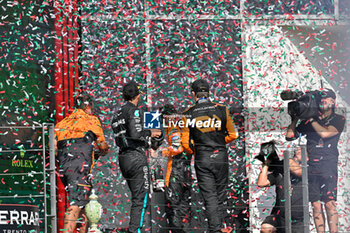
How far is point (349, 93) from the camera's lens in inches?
423

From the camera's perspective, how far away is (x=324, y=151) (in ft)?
27.9

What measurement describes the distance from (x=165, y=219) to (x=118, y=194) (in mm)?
1345

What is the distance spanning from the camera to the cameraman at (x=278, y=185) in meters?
7.71

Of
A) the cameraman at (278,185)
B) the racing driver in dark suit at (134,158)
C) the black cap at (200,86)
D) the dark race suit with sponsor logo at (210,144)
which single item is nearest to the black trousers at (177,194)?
the dark race suit with sponsor logo at (210,144)

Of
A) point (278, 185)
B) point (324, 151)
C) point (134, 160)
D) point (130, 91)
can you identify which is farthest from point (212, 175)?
point (324, 151)

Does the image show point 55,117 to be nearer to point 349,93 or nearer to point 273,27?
point 273,27

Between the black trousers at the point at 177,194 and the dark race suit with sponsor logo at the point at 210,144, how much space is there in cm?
48

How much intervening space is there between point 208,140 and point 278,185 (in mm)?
762

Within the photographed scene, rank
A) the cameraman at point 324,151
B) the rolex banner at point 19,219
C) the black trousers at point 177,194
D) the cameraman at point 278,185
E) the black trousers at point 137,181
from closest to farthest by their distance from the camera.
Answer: the rolex banner at point 19,219, the cameraman at point 278,185, the black trousers at point 137,181, the cameraman at point 324,151, the black trousers at point 177,194

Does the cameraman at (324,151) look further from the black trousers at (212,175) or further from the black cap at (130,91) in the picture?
the black cap at (130,91)

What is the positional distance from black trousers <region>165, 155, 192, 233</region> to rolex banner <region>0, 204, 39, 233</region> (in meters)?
1.76

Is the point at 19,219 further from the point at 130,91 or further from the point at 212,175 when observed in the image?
the point at 212,175

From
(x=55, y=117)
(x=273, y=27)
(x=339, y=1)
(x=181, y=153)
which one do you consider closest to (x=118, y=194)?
(x=55, y=117)

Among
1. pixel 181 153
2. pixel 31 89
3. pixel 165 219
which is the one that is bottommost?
pixel 165 219
